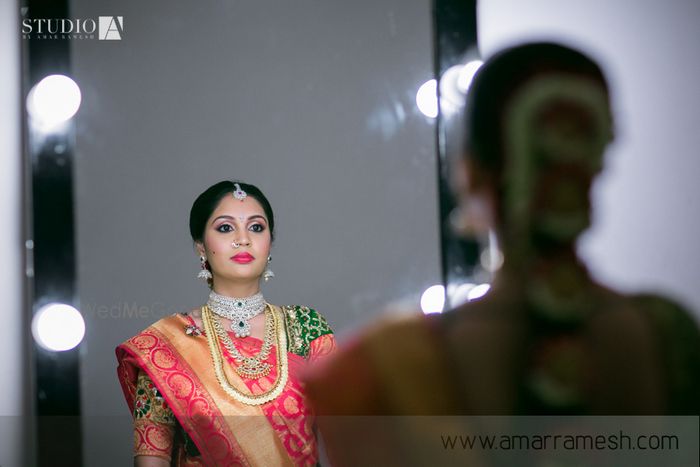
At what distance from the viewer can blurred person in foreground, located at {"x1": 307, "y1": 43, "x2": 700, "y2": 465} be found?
1.08 metres

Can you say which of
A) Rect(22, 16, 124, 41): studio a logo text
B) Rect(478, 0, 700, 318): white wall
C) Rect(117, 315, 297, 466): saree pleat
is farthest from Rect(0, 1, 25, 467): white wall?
Rect(478, 0, 700, 318): white wall

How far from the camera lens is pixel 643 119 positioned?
1.24 metres

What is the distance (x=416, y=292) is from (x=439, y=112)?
12.1 inches

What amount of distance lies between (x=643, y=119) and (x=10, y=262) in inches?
44.1

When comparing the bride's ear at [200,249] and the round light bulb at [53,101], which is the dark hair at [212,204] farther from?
the round light bulb at [53,101]

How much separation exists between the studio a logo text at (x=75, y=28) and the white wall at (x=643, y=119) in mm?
631

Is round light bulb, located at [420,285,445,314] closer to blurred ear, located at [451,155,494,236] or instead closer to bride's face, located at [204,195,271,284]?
blurred ear, located at [451,155,494,236]

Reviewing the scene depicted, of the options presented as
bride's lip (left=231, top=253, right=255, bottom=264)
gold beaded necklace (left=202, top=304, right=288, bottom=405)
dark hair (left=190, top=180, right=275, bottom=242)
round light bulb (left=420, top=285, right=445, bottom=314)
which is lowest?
gold beaded necklace (left=202, top=304, right=288, bottom=405)

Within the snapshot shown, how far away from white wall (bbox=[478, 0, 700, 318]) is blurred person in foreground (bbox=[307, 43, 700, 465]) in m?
0.08

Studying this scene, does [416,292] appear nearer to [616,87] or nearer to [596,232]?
[596,232]

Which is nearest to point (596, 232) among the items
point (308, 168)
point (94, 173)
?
point (308, 168)

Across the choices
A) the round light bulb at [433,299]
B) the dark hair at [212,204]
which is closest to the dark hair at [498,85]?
the round light bulb at [433,299]

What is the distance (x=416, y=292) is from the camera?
1227 millimetres

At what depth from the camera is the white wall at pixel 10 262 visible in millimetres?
1249
